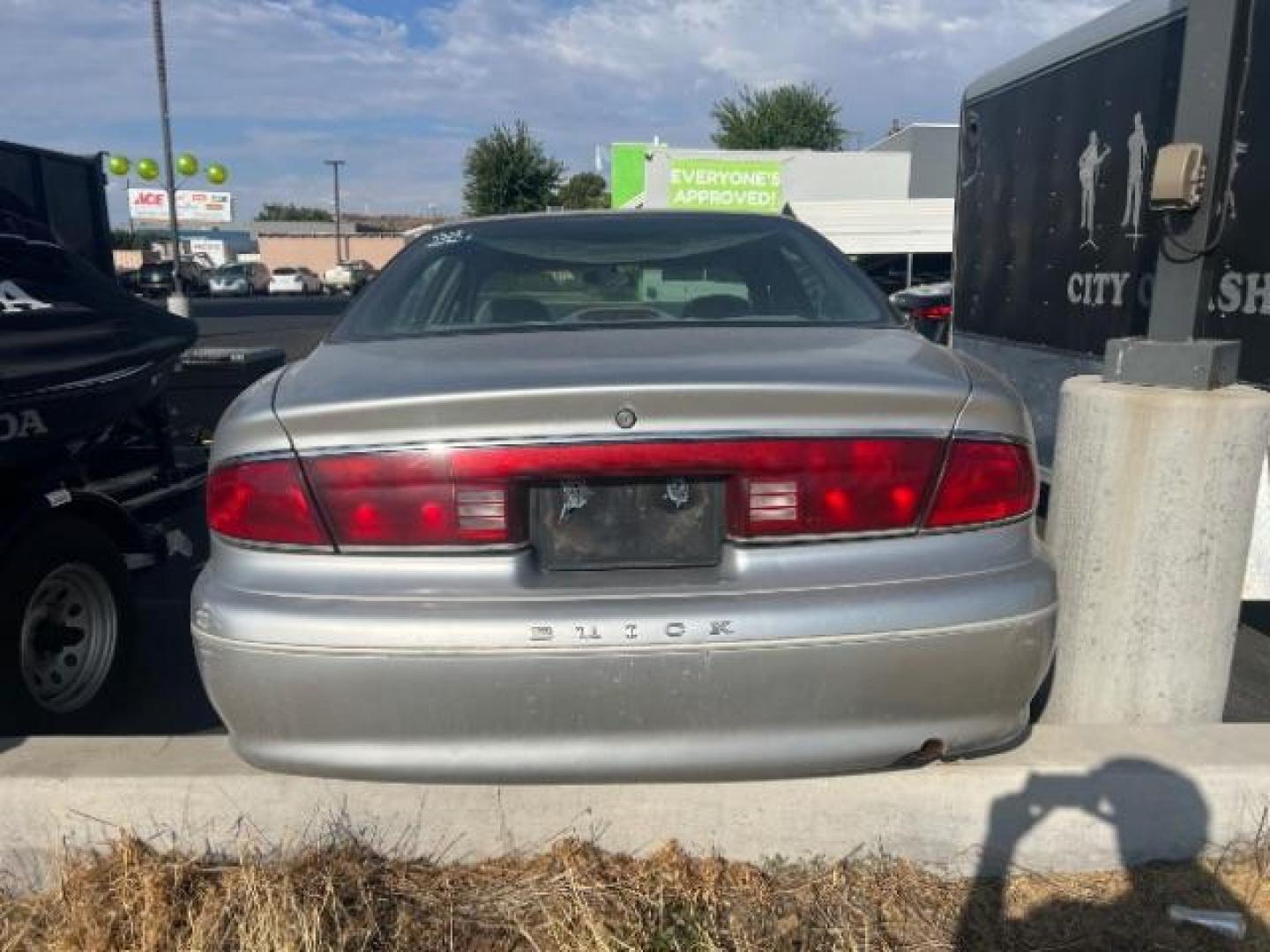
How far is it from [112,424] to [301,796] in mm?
2138

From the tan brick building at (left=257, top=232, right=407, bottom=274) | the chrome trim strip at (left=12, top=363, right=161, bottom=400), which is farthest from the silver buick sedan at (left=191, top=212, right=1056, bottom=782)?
the tan brick building at (left=257, top=232, right=407, bottom=274)

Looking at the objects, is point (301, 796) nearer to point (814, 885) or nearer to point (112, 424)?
point (814, 885)

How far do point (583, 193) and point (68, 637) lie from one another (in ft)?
180

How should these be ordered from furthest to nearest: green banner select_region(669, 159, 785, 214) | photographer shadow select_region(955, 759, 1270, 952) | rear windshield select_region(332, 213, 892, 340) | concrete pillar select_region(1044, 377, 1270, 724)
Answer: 1. green banner select_region(669, 159, 785, 214)
2. rear windshield select_region(332, 213, 892, 340)
3. concrete pillar select_region(1044, 377, 1270, 724)
4. photographer shadow select_region(955, 759, 1270, 952)

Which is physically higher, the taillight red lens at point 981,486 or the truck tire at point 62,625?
the taillight red lens at point 981,486

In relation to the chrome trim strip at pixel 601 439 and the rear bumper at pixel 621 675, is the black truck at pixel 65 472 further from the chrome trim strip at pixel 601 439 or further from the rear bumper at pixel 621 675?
the chrome trim strip at pixel 601 439

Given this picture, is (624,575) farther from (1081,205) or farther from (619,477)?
(1081,205)

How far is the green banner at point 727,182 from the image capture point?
27.2m

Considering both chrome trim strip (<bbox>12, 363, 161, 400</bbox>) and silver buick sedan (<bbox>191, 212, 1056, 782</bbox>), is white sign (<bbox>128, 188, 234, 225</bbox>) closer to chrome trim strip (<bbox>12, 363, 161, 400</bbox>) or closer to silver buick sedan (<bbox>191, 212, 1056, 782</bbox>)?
chrome trim strip (<bbox>12, 363, 161, 400</bbox>)

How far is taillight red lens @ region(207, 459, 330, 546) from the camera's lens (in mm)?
2156

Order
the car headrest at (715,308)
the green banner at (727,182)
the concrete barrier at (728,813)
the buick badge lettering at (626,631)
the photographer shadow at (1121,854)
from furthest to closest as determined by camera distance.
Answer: the green banner at (727,182)
the car headrest at (715,308)
the concrete barrier at (728,813)
the photographer shadow at (1121,854)
the buick badge lettering at (626,631)

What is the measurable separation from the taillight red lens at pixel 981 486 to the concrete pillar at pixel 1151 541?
64 cm

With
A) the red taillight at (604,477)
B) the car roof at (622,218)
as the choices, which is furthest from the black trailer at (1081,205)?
the red taillight at (604,477)

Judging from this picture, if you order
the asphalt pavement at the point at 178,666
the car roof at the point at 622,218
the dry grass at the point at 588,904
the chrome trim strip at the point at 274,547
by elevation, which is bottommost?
the asphalt pavement at the point at 178,666
